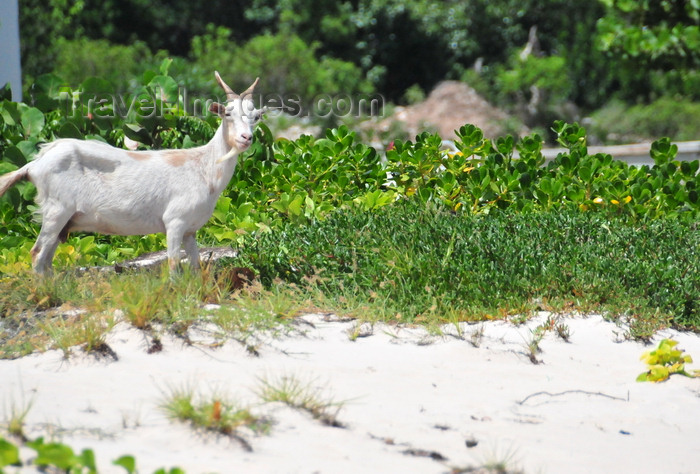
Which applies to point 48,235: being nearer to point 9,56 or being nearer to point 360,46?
point 9,56

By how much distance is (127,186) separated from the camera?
4.80 meters

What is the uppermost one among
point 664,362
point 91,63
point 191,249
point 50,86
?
point 50,86

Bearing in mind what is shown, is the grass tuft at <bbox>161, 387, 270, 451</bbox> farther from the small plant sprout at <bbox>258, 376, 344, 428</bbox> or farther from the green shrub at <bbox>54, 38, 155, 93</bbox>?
the green shrub at <bbox>54, 38, 155, 93</bbox>

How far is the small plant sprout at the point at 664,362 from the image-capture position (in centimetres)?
424

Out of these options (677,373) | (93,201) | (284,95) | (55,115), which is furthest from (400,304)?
(284,95)

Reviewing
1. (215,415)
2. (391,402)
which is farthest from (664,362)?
(215,415)

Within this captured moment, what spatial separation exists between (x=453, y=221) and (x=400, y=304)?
109 centimetres

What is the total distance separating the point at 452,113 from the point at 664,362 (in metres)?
20.6

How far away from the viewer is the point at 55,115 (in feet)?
23.0

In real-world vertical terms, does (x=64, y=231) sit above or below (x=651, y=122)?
above

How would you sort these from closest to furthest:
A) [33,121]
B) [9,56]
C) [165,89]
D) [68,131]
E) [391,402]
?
[391,402]
[68,131]
[33,121]
[165,89]
[9,56]

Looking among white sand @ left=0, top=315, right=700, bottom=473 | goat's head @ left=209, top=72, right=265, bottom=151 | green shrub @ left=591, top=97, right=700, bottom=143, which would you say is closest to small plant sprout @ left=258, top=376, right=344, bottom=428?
white sand @ left=0, top=315, right=700, bottom=473

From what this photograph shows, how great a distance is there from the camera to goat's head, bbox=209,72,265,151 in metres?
4.78

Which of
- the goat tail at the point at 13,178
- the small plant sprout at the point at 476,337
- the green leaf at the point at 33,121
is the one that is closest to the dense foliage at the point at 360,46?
the green leaf at the point at 33,121
